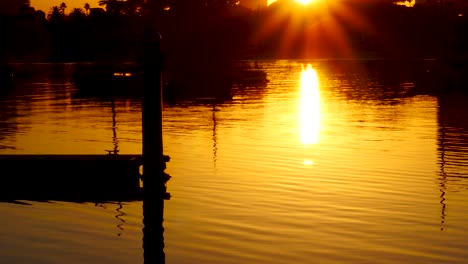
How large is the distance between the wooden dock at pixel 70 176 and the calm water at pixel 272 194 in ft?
3.51

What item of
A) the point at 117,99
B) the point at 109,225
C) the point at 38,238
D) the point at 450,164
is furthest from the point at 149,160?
the point at 117,99

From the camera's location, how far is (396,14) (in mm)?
185000

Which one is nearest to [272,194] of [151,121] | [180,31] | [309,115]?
[151,121]

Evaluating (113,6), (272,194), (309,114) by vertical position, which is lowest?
(309,114)

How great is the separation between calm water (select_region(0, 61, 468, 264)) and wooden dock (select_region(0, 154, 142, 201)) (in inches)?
42.1

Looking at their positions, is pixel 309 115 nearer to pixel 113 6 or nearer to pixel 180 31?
pixel 180 31

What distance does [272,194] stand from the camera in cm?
2033

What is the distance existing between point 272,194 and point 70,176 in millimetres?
4609

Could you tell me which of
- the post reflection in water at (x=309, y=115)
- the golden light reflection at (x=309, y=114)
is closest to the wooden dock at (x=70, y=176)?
the post reflection in water at (x=309, y=115)

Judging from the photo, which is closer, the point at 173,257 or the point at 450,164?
the point at 173,257

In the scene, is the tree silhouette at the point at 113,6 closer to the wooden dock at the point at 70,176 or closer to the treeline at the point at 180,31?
the treeline at the point at 180,31

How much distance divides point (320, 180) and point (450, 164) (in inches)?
194

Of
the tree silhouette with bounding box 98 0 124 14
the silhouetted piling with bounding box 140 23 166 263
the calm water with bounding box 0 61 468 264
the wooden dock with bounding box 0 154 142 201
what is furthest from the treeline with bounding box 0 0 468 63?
the silhouetted piling with bounding box 140 23 166 263

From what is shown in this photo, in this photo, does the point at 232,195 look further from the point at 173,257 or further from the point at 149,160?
the point at 173,257
